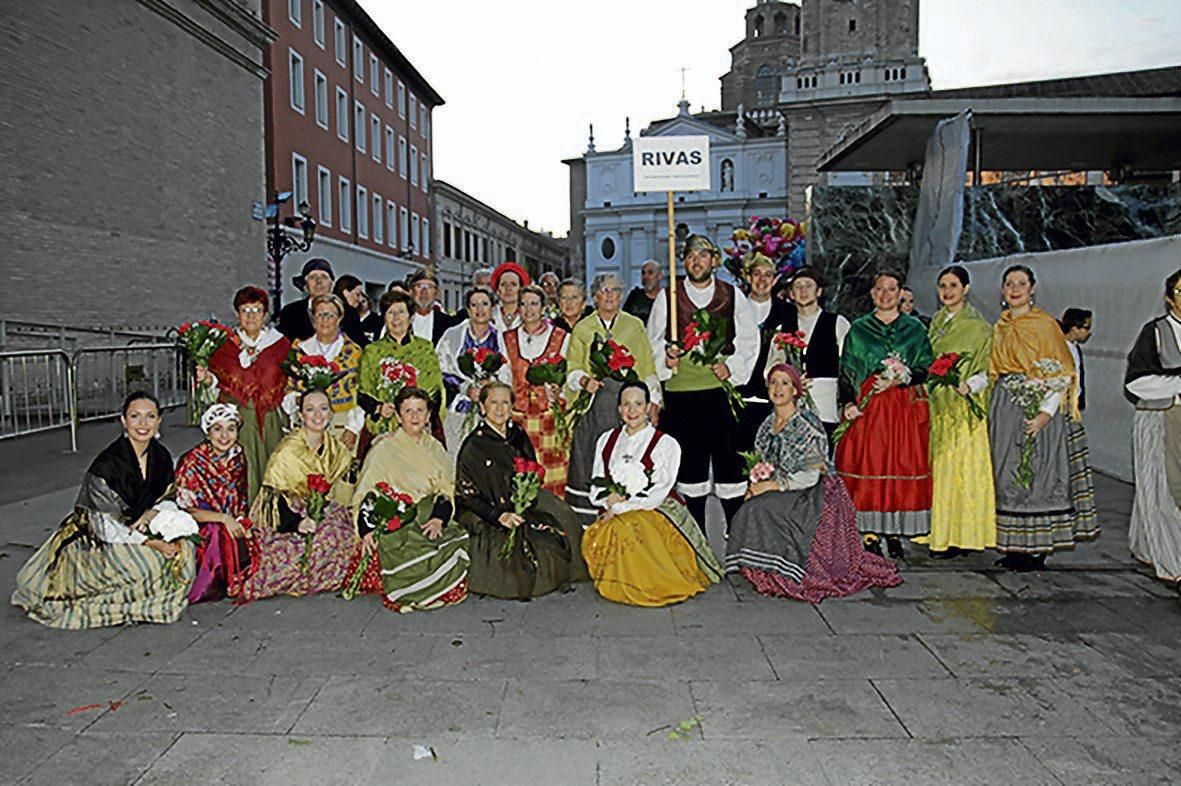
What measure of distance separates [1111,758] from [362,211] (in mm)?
34515

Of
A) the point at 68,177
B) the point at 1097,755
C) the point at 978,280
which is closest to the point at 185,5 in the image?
the point at 68,177

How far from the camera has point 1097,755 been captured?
3.22 m

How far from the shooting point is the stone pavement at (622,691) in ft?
10.5

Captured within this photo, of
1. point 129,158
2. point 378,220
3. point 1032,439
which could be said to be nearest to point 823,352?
point 1032,439

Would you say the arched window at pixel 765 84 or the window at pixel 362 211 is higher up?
the arched window at pixel 765 84

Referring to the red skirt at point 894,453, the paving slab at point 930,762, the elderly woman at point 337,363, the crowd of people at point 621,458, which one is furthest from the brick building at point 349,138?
the paving slab at point 930,762

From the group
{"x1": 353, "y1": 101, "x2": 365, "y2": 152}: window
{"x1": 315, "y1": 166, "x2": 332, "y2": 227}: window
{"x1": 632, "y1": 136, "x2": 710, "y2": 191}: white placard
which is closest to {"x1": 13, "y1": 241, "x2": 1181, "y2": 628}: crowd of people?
{"x1": 632, "y1": 136, "x2": 710, "y2": 191}: white placard

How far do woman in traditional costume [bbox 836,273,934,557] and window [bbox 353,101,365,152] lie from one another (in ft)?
104

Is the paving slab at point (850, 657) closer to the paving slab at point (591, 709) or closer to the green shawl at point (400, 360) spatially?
the paving slab at point (591, 709)

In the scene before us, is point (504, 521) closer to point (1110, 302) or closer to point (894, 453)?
point (894, 453)

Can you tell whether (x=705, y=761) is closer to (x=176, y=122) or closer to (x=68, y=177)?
(x=68, y=177)

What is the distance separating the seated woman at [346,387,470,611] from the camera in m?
5.01

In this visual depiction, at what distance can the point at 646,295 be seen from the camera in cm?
794

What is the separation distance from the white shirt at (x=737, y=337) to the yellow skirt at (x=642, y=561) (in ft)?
3.76
